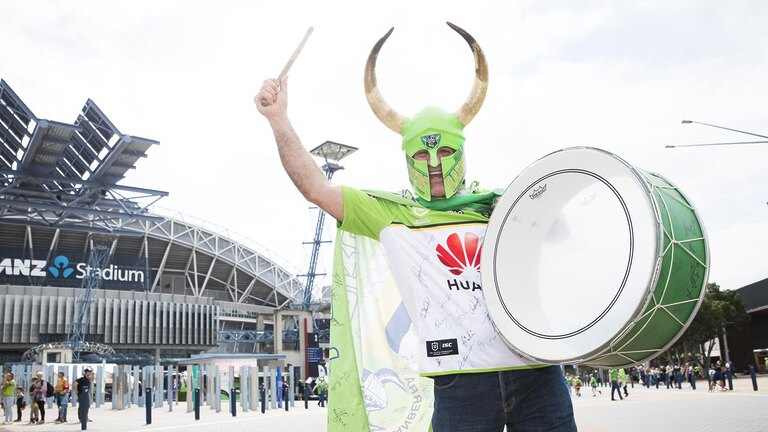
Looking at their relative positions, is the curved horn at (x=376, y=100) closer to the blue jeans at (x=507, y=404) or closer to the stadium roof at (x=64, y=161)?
the blue jeans at (x=507, y=404)

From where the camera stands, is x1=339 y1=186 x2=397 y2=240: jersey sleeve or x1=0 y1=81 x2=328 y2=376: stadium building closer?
x1=339 y1=186 x2=397 y2=240: jersey sleeve

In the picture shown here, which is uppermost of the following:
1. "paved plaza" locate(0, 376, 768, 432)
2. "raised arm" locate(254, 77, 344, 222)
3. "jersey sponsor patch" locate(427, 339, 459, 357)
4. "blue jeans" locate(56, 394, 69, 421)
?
"raised arm" locate(254, 77, 344, 222)

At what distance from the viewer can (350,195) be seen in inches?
129

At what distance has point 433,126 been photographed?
3.36 metres

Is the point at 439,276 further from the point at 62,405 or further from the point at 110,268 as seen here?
the point at 110,268

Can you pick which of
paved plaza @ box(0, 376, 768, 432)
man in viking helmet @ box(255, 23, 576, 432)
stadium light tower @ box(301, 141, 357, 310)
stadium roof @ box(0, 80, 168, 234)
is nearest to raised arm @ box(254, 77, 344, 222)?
man in viking helmet @ box(255, 23, 576, 432)

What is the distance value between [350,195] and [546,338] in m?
1.18

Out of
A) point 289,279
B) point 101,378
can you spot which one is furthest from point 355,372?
point 289,279

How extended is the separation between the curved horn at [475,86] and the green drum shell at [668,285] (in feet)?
3.40

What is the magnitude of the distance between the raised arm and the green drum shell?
4.65ft

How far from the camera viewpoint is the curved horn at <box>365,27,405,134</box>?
3.51 m

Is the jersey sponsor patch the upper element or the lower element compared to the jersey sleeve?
lower

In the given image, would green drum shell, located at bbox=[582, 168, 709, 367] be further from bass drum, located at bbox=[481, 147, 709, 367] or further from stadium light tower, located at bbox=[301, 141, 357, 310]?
stadium light tower, located at bbox=[301, 141, 357, 310]

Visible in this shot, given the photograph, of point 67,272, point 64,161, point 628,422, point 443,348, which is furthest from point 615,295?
point 67,272
